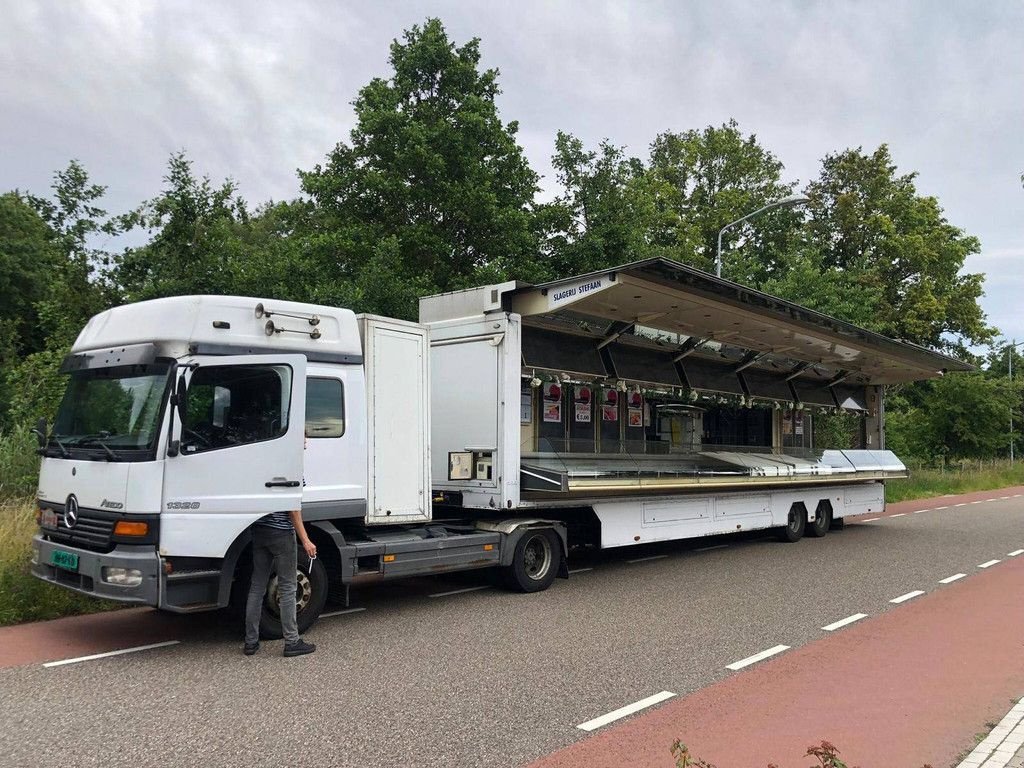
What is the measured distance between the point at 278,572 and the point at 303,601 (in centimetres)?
64

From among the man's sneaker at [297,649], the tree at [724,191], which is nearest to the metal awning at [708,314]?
the man's sneaker at [297,649]

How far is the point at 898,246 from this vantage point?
1457 inches

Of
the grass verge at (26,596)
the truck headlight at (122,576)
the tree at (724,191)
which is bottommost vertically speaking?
the grass verge at (26,596)

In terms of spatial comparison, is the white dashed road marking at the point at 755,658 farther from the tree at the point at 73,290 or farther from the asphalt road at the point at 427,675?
the tree at the point at 73,290

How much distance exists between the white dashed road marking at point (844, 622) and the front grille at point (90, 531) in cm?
629

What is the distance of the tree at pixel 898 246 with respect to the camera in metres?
37.3

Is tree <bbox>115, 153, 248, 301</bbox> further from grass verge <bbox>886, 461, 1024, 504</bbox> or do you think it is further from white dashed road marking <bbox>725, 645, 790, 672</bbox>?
grass verge <bbox>886, 461, 1024, 504</bbox>

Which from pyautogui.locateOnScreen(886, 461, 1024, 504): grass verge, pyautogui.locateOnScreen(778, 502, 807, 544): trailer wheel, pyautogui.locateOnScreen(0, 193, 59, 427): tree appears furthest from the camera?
pyautogui.locateOnScreen(886, 461, 1024, 504): grass verge

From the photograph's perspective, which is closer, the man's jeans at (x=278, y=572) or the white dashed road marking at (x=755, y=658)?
the white dashed road marking at (x=755, y=658)

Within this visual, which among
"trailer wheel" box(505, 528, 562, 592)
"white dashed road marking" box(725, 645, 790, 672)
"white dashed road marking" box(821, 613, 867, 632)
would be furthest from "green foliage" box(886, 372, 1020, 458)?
"white dashed road marking" box(725, 645, 790, 672)

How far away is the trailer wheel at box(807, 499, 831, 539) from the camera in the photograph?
15695 millimetres

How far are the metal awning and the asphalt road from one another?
11.3 ft

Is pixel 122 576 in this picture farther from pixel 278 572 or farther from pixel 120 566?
pixel 278 572

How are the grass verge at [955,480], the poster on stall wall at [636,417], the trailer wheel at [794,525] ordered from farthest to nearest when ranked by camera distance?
the grass verge at [955,480]
the trailer wheel at [794,525]
the poster on stall wall at [636,417]
